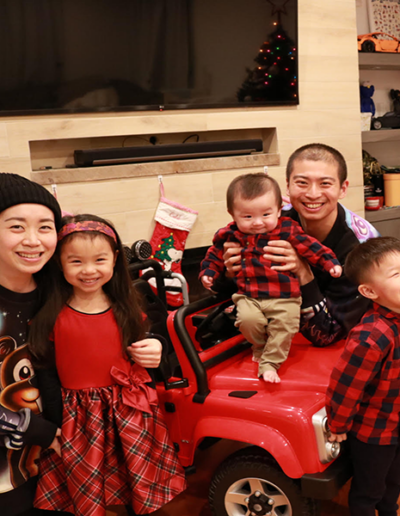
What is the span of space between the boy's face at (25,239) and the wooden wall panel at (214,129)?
196cm

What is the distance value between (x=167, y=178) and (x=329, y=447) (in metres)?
2.67

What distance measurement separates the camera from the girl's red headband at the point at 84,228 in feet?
5.21

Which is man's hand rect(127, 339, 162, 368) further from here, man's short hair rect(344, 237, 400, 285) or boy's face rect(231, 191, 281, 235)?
man's short hair rect(344, 237, 400, 285)

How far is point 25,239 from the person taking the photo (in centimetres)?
148

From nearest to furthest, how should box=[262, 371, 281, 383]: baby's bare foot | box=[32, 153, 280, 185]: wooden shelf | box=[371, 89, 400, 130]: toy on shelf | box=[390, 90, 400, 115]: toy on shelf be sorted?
box=[262, 371, 281, 383]: baby's bare foot < box=[32, 153, 280, 185]: wooden shelf < box=[371, 89, 400, 130]: toy on shelf < box=[390, 90, 400, 115]: toy on shelf

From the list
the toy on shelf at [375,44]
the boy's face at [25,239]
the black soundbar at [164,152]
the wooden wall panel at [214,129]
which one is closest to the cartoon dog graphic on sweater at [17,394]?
the boy's face at [25,239]

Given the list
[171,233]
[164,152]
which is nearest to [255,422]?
[171,233]

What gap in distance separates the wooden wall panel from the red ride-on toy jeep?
6.04 ft

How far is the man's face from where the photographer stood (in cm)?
184

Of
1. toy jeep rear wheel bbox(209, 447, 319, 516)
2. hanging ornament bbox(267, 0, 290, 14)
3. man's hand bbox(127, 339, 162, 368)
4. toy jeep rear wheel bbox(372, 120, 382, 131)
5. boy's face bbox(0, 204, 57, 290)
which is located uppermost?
hanging ornament bbox(267, 0, 290, 14)

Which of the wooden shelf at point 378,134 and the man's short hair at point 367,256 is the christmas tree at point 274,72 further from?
the man's short hair at point 367,256

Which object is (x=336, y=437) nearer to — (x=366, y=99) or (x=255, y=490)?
(x=255, y=490)

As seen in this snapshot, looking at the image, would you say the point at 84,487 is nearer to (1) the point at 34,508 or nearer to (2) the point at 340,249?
(1) the point at 34,508

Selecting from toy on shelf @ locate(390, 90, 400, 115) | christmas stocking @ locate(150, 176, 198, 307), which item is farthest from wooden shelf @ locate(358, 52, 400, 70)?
christmas stocking @ locate(150, 176, 198, 307)
